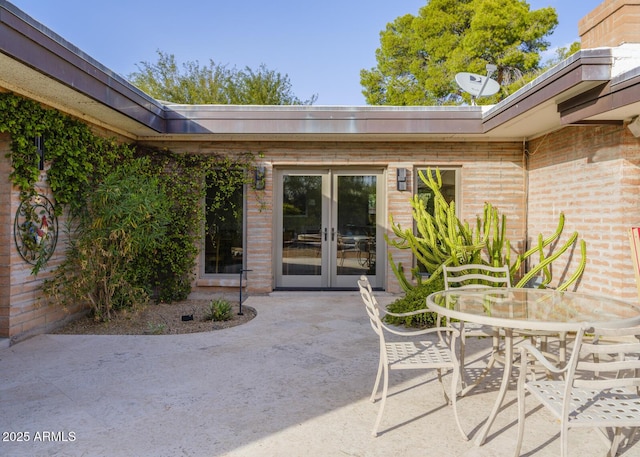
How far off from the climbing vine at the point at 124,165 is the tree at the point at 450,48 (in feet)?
42.3

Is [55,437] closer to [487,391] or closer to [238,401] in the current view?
[238,401]

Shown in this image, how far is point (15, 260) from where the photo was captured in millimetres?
4656

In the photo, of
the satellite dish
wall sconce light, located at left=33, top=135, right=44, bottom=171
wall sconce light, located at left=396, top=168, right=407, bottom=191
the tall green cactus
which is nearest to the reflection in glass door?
wall sconce light, located at left=396, top=168, right=407, bottom=191

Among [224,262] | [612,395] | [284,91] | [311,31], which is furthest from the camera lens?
[284,91]

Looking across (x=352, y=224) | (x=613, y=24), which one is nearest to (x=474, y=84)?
(x=613, y=24)

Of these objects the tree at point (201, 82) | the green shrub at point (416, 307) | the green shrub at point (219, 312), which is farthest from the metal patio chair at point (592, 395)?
the tree at point (201, 82)

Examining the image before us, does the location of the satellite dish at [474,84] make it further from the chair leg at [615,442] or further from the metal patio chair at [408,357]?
the chair leg at [615,442]

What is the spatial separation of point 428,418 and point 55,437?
2443mm

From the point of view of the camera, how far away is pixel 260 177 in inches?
288

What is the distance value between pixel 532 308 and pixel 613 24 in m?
3.52

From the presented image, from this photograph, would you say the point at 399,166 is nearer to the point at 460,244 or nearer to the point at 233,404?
the point at 460,244

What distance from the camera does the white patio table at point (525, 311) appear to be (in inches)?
102

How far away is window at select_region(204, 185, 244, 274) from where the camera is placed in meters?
7.53

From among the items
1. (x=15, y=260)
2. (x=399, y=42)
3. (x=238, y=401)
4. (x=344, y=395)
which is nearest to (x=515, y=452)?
(x=344, y=395)
